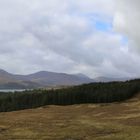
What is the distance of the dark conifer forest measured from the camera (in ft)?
338

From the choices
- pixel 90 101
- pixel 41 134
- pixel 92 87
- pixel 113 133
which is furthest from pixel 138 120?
pixel 92 87

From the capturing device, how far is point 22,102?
10925 centimetres

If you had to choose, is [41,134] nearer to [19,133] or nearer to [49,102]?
[19,133]

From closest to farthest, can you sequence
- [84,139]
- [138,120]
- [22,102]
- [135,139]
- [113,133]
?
[135,139] < [84,139] < [113,133] < [138,120] < [22,102]

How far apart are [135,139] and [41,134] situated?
12976 millimetres

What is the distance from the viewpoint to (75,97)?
10438cm

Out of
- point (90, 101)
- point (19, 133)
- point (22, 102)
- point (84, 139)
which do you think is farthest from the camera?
point (22, 102)

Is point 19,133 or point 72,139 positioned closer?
point 72,139

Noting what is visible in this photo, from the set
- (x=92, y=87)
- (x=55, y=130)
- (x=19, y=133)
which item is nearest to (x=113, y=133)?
(x=55, y=130)

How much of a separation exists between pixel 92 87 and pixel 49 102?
44.2ft

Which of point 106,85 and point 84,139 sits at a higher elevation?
point 106,85

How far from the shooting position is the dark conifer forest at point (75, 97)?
103 metres

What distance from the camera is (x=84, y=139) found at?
1646 inches

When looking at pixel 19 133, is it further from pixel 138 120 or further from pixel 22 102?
pixel 22 102
